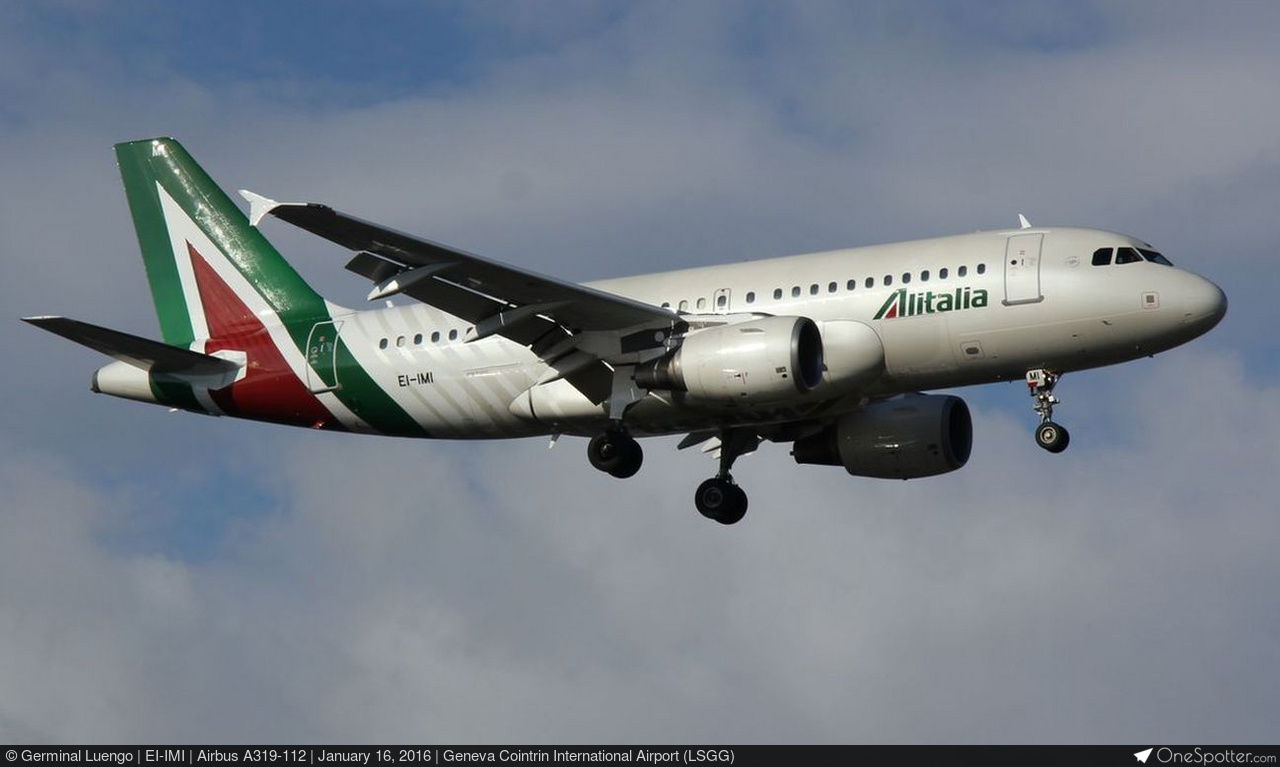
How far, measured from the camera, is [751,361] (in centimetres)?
4012

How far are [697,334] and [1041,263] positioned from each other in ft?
21.7

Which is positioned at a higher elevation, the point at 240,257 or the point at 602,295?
the point at 240,257

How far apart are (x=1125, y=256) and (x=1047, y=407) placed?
126 inches

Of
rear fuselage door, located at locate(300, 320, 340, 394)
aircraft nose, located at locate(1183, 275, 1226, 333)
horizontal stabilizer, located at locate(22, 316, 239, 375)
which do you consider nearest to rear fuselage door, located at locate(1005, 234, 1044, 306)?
aircraft nose, located at locate(1183, 275, 1226, 333)

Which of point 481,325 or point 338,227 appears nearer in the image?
point 338,227

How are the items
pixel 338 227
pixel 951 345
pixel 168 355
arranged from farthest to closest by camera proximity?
pixel 168 355 → pixel 951 345 → pixel 338 227

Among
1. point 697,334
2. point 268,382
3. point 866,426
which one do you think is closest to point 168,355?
point 268,382

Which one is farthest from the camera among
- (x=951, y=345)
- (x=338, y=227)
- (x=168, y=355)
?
(x=168, y=355)

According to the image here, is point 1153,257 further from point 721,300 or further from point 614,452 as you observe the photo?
point 614,452

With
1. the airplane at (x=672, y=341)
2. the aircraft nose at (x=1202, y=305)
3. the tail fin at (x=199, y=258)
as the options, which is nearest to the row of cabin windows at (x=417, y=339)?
the airplane at (x=672, y=341)

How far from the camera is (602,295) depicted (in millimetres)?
41188

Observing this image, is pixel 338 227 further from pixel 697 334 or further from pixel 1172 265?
pixel 1172 265

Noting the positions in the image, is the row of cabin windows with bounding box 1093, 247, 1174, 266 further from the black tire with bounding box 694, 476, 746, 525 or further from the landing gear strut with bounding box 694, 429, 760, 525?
the black tire with bounding box 694, 476, 746, 525

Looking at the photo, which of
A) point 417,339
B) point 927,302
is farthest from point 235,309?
point 927,302
